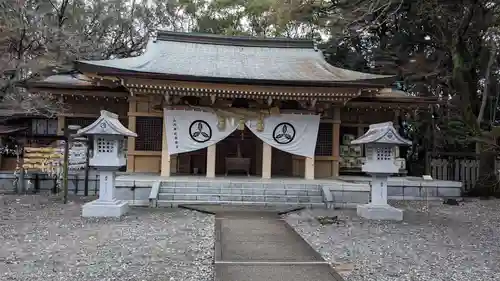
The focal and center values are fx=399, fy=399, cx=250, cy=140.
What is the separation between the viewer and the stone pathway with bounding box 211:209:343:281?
13.9 ft

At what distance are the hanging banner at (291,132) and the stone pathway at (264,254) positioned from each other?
419cm

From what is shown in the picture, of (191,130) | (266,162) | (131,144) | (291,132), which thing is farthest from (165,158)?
(291,132)

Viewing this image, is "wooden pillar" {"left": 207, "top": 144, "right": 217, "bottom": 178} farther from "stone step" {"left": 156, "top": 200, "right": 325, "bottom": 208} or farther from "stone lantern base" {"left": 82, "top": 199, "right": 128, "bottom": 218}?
"stone lantern base" {"left": 82, "top": 199, "right": 128, "bottom": 218}

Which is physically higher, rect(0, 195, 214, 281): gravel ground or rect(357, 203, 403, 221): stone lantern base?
rect(357, 203, 403, 221): stone lantern base

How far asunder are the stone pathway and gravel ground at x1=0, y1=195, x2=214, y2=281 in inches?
8.3

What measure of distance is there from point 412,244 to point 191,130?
687cm

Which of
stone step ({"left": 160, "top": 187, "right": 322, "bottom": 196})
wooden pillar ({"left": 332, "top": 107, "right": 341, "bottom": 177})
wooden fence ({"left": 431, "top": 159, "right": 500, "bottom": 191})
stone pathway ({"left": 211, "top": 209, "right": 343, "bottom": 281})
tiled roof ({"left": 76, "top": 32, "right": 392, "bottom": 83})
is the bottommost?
stone pathway ({"left": 211, "top": 209, "right": 343, "bottom": 281})

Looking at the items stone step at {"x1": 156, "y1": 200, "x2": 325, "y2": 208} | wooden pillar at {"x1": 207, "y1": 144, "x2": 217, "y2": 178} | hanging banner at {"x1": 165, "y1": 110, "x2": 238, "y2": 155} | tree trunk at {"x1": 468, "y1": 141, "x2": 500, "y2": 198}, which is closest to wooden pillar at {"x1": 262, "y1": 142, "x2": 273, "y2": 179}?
hanging banner at {"x1": 165, "y1": 110, "x2": 238, "y2": 155}

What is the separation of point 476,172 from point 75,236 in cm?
1272

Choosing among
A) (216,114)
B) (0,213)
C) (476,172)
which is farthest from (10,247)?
(476,172)

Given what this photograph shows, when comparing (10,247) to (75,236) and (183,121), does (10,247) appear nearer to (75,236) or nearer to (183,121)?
(75,236)

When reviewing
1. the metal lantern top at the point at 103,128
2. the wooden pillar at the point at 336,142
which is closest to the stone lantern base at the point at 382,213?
the wooden pillar at the point at 336,142

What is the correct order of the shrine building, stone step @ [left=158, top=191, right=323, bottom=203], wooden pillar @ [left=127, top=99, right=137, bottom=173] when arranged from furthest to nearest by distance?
wooden pillar @ [left=127, top=99, right=137, bottom=173] < the shrine building < stone step @ [left=158, top=191, right=323, bottom=203]

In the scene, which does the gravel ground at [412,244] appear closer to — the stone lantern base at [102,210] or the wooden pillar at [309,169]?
the wooden pillar at [309,169]
